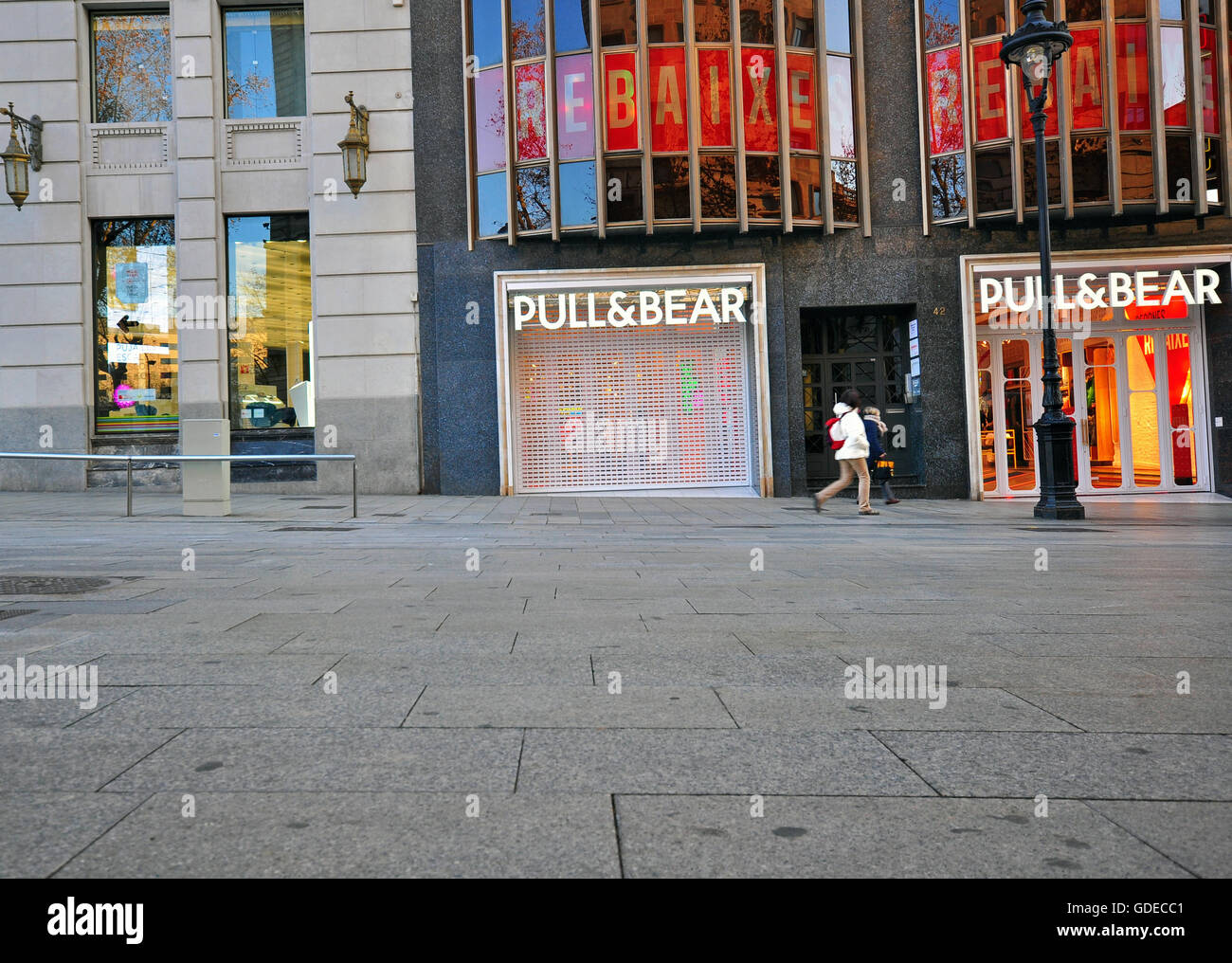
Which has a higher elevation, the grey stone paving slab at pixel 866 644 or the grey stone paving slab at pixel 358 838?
the grey stone paving slab at pixel 358 838

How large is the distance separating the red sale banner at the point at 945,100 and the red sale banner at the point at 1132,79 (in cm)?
275

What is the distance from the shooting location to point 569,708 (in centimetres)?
388

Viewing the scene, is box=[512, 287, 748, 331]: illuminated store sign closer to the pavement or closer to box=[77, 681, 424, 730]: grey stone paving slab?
the pavement

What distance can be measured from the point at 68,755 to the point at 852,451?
1334 cm

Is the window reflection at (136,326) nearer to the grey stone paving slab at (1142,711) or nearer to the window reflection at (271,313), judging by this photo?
the window reflection at (271,313)

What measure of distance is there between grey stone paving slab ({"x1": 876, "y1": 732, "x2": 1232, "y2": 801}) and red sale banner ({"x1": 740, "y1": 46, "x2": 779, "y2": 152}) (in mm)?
16598

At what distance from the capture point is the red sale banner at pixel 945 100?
61.9 ft

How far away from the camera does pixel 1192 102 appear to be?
1814cm

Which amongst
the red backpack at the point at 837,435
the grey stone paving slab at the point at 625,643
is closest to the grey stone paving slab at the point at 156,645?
the grey stone paving slab at the point at 625,643

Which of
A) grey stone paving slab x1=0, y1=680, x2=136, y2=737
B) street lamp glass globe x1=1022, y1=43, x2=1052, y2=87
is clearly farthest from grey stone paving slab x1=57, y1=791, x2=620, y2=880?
street lamp glass globe x1=1022, y1=43, x2=1052, y2=87

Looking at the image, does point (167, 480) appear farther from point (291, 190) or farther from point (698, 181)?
point (698, 181)

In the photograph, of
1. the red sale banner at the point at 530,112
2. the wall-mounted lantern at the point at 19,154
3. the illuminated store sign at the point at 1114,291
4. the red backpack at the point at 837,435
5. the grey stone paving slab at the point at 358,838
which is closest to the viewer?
the grey stone paving slab at the point at 358,838

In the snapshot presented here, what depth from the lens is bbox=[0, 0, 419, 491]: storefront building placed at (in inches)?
764

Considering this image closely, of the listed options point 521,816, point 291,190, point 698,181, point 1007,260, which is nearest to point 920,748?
point 521,816
